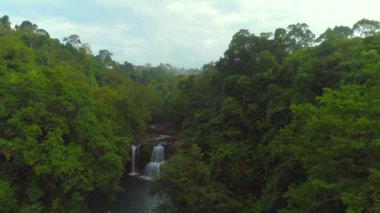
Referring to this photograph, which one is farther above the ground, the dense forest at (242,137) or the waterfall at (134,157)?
the dense forest at (242,137)

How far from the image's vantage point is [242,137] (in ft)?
87.9

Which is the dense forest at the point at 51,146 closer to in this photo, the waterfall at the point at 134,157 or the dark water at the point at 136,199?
the dark water at the point at 136,199

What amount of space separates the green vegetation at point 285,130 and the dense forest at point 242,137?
0.06 meters

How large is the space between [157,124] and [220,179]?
2896 centimetres

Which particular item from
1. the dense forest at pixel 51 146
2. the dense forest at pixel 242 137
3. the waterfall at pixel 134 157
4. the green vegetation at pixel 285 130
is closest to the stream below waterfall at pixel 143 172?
the waterfall at pixel 134 157

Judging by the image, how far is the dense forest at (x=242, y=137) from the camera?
13.3 m

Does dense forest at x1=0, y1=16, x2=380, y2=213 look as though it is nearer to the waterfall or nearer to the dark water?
the dark water

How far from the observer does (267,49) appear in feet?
105

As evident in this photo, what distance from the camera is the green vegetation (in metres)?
12.9

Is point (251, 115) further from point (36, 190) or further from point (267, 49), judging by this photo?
point (36, 190)

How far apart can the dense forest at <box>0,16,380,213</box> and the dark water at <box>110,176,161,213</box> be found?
441 cm

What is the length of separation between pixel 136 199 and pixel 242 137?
894 cm

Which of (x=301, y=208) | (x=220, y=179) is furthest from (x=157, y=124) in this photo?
(x=301, y=208)

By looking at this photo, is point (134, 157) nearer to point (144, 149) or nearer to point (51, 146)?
point (144, 149)
